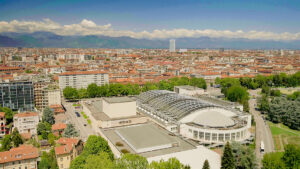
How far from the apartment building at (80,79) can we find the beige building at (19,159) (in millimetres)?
→ 62508

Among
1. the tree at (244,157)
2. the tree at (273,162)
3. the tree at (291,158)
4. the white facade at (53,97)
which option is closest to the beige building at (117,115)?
the tree at (244,157)

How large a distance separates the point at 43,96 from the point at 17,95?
687 cm

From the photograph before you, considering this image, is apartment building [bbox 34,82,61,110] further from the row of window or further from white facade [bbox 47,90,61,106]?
the row of window

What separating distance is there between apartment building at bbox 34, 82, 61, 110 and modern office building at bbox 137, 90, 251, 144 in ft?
91.0

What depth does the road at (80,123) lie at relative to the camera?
50406 mm

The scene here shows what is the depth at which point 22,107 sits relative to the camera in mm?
64938

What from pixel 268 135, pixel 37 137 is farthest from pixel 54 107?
pixel 268 135

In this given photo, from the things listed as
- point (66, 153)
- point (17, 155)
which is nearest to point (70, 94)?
point (66, 153)

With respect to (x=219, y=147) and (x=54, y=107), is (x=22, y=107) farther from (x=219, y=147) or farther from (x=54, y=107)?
(x=219, y=147)

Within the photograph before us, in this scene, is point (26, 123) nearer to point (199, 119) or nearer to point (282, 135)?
point (199, 119)

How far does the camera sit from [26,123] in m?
51.5

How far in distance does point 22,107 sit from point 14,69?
72.5 metres

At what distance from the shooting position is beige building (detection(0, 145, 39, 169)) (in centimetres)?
3309

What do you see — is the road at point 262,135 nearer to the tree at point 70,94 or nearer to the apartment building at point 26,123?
the apartment building at point 26,123
